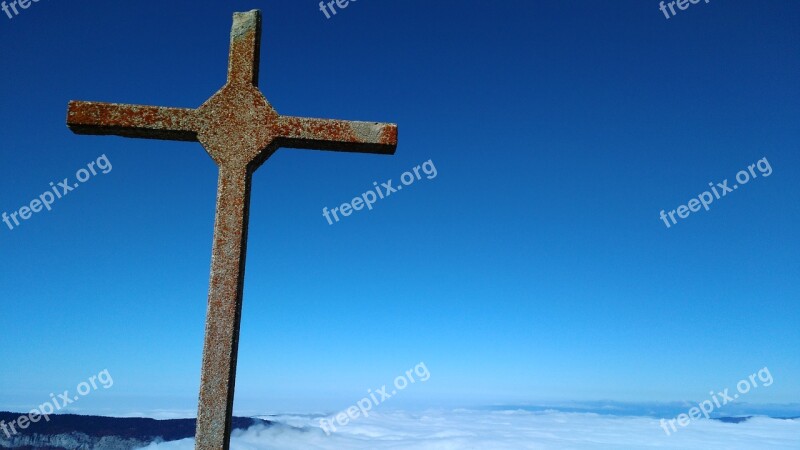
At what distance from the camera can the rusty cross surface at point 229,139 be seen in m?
4.60

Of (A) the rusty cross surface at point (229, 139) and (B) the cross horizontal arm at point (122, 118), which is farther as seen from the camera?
(B) the cross horizontal arm at point (122, 118)

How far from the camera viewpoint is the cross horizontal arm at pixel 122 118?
5152 mm

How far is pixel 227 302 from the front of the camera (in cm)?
469

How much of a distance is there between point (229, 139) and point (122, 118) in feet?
3.07

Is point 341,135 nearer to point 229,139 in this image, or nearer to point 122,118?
point 229,139

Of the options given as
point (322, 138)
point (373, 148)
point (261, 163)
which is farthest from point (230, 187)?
point (373, 148)

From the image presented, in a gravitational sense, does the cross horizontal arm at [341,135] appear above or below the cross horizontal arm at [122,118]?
below

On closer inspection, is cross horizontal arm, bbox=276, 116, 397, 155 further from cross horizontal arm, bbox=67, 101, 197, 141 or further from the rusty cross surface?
cross horizontal arm, bbox=67, 101, 197, 141

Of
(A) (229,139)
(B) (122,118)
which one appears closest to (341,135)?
(A) (229,139)

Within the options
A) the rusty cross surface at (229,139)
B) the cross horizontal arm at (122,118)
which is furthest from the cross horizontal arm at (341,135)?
the cross horizontal arm at (122,118)

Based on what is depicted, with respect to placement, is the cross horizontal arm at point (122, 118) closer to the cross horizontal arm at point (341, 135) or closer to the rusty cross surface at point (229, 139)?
the rusty cross surface at point (229, 139)

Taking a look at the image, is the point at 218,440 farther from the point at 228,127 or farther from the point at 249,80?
the point at 249,80

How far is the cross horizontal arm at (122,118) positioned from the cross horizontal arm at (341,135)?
0.84 m

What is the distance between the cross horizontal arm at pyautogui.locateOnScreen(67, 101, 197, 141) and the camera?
5152 millimetres
